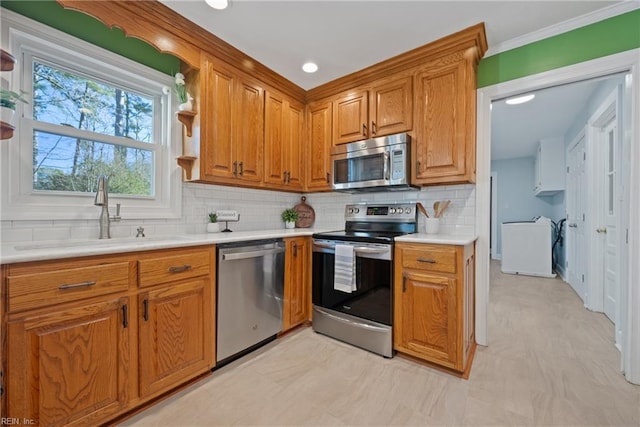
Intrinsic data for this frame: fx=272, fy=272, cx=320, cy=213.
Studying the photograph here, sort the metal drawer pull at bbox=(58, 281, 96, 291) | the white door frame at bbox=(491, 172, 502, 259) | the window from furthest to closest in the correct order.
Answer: the white door frame at bbox=(491, 172, 502, 259) < the window < the metal drawer pull at bbox=(58, 281, 96, 291)

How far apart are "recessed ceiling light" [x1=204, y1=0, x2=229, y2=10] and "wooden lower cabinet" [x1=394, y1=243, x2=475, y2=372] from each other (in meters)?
2.02

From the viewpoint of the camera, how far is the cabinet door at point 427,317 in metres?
1.85

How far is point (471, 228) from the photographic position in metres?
2.37

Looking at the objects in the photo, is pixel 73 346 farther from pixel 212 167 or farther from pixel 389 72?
pixel 389 72

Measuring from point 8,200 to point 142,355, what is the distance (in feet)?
3.73

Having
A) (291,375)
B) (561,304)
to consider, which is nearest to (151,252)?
(291,375)

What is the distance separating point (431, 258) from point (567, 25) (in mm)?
1930

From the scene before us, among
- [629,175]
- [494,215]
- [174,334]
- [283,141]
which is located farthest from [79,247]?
[494,215]

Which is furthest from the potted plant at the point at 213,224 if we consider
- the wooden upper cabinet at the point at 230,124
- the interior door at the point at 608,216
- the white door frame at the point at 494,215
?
the white door frame at the point at 494,215

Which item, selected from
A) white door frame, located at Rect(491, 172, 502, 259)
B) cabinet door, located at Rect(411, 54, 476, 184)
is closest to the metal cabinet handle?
cabinet door, located at Rect(411, 54, 476, 184)

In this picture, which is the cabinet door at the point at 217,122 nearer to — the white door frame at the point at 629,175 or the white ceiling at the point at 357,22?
the white ceiling at the point at 357,22

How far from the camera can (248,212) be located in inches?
111

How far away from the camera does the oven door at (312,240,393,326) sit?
210 centimetres

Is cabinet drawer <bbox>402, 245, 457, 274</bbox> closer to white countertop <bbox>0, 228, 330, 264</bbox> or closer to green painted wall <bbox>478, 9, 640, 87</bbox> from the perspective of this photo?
white countertop <bbox>0, 228, 330, 264</bbox>
